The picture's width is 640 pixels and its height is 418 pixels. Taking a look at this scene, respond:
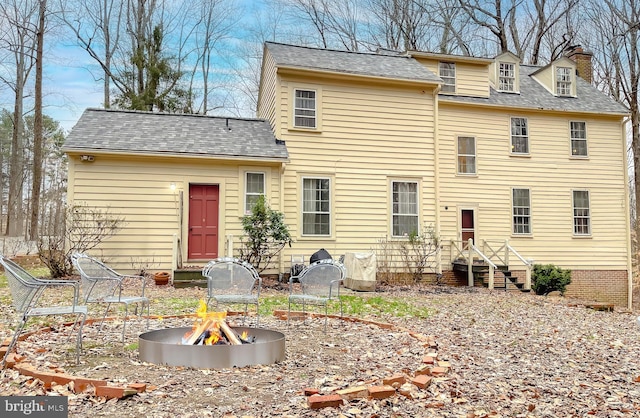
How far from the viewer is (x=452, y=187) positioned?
1560 cm

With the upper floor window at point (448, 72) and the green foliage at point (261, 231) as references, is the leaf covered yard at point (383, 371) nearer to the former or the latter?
the green foliage at point (261, 231)

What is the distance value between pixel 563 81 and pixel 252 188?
12.2 metres

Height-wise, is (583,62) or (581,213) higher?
(583,62)

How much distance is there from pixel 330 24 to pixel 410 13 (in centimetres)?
417

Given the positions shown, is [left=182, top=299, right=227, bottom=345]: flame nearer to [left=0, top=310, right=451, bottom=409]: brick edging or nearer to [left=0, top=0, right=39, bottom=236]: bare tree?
[left=0, top=310, right=451, bottom=409]: brick edging

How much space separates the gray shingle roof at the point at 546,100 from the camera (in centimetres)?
1620

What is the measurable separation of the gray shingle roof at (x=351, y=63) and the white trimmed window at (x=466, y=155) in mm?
2464

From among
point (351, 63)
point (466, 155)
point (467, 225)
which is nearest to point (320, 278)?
point (351, 63)

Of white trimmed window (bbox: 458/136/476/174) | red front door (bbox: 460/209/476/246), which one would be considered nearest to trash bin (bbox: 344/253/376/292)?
red front door (bbox: 460/209/476/246)

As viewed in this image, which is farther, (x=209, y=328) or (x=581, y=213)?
(x=581, y=213)

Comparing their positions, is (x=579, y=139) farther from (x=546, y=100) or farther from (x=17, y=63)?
(x=17, y=63)

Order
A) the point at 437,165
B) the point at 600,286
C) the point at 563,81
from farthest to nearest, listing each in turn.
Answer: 1. the point at 563,81
2. the point at 600,286
3. the point at 437,165

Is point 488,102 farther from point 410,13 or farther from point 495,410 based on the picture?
point 495,410

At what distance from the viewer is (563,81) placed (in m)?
17.6
